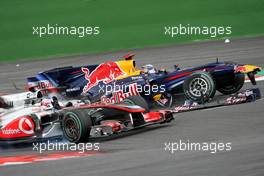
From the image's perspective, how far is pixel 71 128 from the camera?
38.2 ft

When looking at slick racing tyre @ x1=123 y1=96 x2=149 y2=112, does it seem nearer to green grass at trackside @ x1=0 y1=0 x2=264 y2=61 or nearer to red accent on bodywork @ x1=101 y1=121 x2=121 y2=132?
red accent on bodywork @ x1=101 y1=121 x2=121 y2=132

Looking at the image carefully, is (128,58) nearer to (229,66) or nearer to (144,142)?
(229,66)

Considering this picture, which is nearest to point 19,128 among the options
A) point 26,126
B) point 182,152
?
point 26,126

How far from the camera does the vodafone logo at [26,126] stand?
12.1 m


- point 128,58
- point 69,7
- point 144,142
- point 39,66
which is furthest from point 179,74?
point 69,7

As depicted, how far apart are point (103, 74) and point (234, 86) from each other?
2.86 meters

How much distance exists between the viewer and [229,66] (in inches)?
562

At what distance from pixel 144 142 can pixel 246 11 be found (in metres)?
16.5

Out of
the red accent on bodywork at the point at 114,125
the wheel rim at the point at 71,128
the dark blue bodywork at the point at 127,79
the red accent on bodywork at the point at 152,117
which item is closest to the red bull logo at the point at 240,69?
the dark blue bodywork at the point at 127,79

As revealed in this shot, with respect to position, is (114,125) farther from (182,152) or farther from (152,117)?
(182,152)

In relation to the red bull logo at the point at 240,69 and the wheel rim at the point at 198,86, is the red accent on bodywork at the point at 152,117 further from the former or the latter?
the red bull logo at the point at 240,69

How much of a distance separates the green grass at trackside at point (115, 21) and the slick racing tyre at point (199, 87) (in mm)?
12378

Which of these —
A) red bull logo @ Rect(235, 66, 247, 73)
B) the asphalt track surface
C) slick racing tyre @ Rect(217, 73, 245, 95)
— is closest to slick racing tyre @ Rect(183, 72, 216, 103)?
the asphalt track surface

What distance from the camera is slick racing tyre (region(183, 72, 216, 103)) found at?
1380 centimetres
